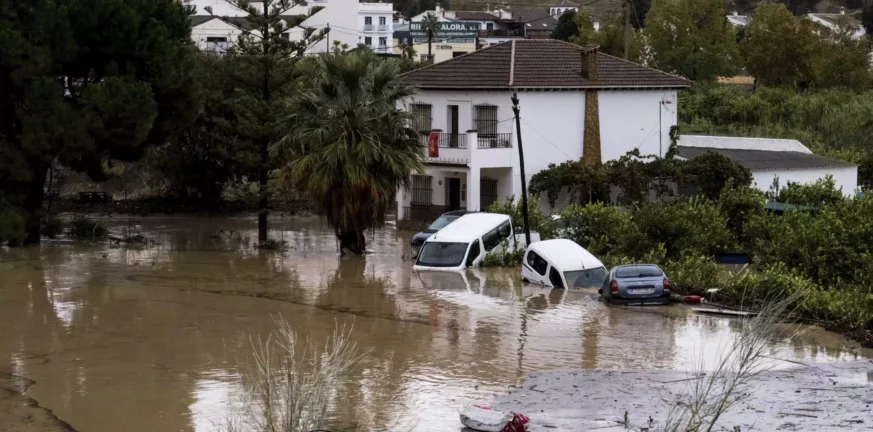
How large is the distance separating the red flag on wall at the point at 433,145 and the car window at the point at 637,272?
15.8 m

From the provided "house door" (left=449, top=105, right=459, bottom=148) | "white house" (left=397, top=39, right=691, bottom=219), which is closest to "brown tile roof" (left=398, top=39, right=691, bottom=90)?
"white house" (left=397, top=39, right=691, bottom=219)

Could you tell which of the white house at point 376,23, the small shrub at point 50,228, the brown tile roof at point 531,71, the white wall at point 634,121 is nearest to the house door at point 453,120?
the brown tile roof at point 531,71

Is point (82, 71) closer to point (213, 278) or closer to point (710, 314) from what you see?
point (213, 278)

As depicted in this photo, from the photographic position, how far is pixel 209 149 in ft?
148

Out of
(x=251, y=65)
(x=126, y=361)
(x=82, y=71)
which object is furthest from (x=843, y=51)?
(x=126, y=361)

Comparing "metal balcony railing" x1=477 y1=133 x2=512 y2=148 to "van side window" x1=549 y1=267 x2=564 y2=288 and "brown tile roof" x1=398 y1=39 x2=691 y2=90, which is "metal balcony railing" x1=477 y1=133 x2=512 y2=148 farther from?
"van side window" x1=549 y1=267 x2=564 y2=288

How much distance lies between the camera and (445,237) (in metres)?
32.4

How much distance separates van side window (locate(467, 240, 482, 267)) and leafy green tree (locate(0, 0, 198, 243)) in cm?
1034

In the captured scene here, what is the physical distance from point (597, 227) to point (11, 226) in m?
16.9

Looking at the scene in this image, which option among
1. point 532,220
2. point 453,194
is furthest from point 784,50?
point 532,220

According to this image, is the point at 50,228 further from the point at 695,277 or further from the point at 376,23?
the point at 376,23

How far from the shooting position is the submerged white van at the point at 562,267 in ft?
94.3

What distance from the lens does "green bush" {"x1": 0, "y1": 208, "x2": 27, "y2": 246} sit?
3447 cm

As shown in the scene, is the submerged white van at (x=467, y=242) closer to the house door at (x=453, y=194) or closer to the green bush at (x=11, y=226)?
the house door at (x=453, y=194)
